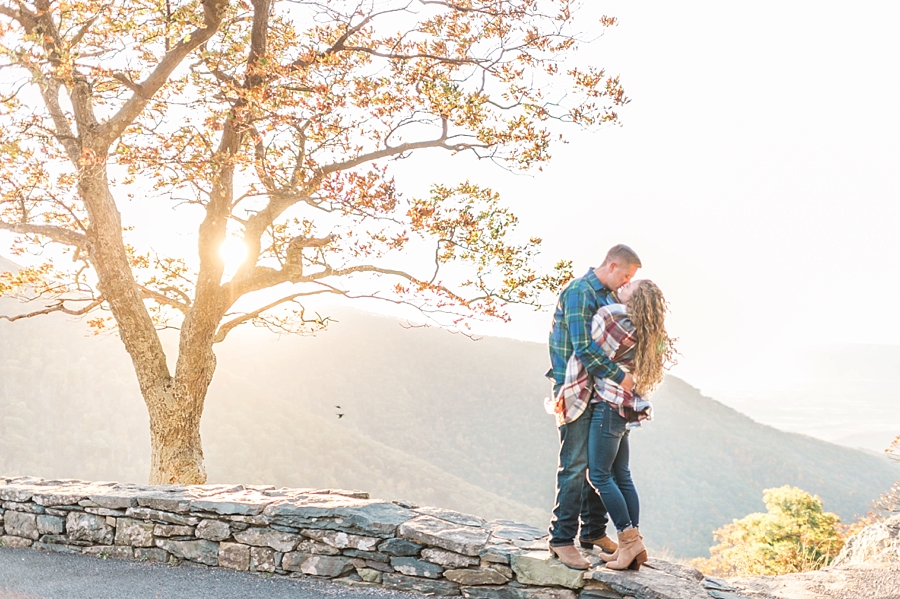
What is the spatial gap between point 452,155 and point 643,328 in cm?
581

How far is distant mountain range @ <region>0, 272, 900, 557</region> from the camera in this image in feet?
109

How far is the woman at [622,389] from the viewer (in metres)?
3.82

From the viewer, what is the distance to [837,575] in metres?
5.45

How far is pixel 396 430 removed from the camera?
150 feet

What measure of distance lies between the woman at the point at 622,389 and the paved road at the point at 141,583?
4.98 feet

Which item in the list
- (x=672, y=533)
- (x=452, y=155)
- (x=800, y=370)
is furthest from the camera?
(x=800, y=370)

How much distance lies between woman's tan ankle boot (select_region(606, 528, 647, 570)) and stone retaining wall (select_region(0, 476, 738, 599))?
66 mm

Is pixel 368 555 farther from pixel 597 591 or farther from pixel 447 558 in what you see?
pixel 597 591

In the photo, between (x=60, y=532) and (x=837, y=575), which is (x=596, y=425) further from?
(x=60, y=532)

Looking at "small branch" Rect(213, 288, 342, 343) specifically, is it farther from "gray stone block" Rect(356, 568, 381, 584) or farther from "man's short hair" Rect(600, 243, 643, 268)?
"man's short hair" Rect(600, 243, 643, 268)

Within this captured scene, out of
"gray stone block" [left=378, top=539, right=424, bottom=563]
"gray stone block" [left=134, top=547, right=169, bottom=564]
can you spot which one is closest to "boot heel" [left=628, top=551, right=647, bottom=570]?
"gray stone block" [left=378, top=539, right=424, bottom=563]

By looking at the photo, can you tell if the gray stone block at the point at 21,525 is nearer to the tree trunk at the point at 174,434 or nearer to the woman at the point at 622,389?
the tree trunk at the point at 174,434

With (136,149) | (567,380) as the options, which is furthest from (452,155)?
(567,380)

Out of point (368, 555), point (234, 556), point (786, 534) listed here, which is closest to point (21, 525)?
point (234, 556)
